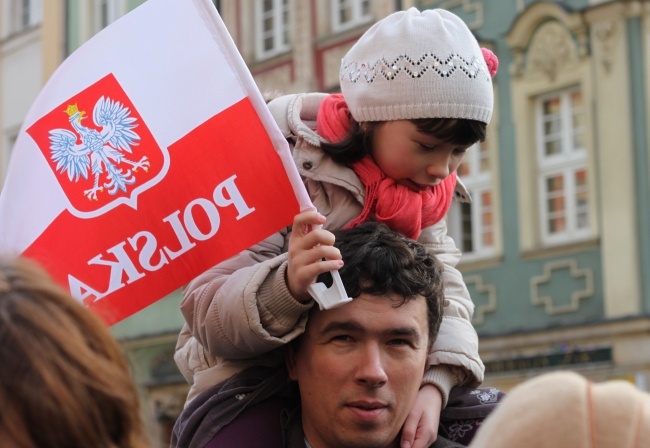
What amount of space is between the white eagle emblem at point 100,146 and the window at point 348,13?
56.5 ft

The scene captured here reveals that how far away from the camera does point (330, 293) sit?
337cm

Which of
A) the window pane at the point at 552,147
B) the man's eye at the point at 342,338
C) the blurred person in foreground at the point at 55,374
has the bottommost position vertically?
the window pane at the point at 552,147

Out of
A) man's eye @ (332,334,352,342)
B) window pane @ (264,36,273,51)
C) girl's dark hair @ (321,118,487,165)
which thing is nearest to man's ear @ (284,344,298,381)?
man's eye @ (332,334,352,342)

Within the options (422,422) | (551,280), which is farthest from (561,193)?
(422,422)

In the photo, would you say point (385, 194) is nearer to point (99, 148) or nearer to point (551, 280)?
point (99, 148)

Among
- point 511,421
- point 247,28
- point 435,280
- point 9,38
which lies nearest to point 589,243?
point 247,28

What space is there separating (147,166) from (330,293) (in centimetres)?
58

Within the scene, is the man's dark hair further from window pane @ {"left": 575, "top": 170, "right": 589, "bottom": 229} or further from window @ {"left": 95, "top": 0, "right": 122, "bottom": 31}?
window @ {"left": 95, "top": 0, "right": 122, "bottom": 31}

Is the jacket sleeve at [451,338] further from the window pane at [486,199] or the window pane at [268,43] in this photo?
the window pane at [268,43]

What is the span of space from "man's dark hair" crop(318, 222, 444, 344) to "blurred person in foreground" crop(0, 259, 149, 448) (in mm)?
1426

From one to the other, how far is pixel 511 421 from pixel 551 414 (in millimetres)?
52

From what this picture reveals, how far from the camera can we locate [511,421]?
2033mm

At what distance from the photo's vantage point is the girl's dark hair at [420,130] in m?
3.53

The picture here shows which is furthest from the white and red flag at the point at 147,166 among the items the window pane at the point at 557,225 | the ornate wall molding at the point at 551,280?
the window pane at the point at 557,225
